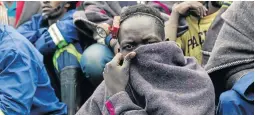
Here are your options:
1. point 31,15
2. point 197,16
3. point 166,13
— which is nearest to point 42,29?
point 31,15

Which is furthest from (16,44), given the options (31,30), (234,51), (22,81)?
(234,51)

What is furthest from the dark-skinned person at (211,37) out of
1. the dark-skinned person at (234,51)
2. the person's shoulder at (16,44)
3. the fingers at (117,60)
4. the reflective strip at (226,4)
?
the person's shoulder at (16,44)

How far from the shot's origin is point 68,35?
2967mm

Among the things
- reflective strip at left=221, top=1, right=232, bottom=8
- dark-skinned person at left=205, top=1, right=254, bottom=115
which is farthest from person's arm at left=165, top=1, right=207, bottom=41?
dark-skinned person at left=205, top=1, right=254, bottom=115

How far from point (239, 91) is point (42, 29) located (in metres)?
1.49

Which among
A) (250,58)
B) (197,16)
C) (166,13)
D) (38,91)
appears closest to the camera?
(250,58)

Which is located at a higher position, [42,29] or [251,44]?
[251,44]

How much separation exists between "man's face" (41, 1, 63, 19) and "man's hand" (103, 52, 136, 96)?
56.3 inches

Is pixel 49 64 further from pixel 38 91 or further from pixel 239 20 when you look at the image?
pixel 239 20

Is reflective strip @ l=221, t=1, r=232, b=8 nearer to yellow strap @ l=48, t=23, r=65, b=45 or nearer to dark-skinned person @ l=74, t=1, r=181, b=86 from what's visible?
dark-skinned person @ l=74, t=1, r=181, b=86

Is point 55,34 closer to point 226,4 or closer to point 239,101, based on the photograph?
point 226,4

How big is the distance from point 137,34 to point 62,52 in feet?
3.24

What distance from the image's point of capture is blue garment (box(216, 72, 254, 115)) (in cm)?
197

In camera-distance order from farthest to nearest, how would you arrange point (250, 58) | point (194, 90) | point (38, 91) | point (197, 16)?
point (197, 16) → point (38, 91) → point (250, 58) → point (194, 90)
